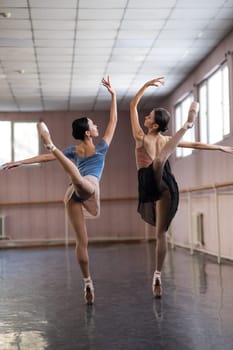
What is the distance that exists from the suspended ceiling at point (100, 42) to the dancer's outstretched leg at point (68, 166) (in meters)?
2.89

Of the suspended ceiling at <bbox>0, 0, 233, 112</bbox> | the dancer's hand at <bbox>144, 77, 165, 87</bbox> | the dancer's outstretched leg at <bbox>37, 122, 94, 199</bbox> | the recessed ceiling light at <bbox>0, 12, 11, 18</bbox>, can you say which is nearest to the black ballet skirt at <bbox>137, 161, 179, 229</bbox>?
the dancer's outstretched leg at <bbox>37, 122, 94, 199</bbox>

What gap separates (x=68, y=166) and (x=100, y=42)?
14.0 feet

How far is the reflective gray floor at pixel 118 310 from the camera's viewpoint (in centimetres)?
287

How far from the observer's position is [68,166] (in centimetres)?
341

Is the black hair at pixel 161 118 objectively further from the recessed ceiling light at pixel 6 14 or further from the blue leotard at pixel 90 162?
the recessed ceiling light at pixel 6 14

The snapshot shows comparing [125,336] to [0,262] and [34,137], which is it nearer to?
[0,262]

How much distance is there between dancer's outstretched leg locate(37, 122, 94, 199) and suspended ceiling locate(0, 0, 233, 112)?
289 cm

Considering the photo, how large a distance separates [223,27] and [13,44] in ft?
8.63

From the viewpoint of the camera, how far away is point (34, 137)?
12156 mm

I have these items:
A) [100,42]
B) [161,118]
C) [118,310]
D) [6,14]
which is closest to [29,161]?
[161,118]

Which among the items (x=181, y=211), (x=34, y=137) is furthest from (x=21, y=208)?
(x=181, y=211)

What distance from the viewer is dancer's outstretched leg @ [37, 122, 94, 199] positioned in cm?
338

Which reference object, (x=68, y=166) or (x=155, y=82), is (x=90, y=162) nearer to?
(x=68, y=166)

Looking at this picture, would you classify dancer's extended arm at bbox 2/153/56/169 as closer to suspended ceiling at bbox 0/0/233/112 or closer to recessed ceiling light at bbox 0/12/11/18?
suspended ceiling at bbox 0/0/233/112
